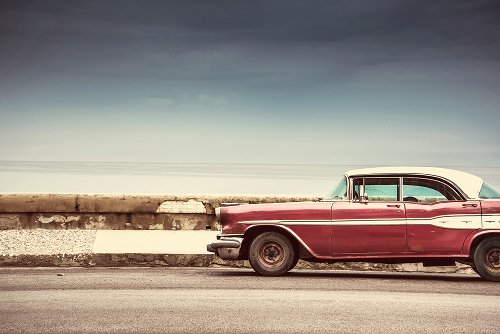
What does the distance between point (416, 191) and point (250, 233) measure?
2.34m

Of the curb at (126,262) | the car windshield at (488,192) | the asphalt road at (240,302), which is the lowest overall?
the asphalt road at (240,302)

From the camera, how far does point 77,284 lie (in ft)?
34.0

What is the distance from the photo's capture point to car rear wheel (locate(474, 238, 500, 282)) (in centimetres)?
1087

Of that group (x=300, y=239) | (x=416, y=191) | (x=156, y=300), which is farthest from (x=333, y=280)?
(x=156, y=300)

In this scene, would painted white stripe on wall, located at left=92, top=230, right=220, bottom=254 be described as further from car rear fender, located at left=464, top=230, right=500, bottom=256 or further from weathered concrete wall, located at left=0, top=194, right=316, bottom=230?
car rear fender, located at left=464, top=230, right=500, bottom=256

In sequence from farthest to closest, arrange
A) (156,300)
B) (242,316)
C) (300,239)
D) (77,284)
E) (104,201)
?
(104,201), (300,239), (77,284), (156,300), (242,316)

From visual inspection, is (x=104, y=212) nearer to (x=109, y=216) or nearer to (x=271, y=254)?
(x=109, y=216)

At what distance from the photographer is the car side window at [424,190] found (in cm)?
1129

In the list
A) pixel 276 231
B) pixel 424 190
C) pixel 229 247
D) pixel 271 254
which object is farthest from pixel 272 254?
pixel 424 190

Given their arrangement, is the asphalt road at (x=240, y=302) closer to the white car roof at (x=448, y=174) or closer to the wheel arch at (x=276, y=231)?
the wheel arch at (x=276, y=231)

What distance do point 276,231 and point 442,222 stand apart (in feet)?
7.31

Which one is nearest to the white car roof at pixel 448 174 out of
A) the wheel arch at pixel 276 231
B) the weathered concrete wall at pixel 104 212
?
the wheel arch at pixel 276 231

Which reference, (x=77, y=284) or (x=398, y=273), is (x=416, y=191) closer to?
(x=398, y=273)

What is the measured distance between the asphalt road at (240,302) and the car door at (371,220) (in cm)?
46
